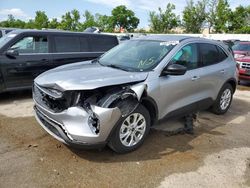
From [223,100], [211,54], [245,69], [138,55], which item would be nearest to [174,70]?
[138,55]

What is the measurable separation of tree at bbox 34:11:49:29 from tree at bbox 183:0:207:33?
27.5 meters

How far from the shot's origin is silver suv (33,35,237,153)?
3686 mm

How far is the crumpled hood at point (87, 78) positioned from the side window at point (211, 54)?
69.0 inches

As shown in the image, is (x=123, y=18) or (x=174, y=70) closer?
(x=174, y=70)

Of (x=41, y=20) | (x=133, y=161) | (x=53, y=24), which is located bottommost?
(x=133, y=161)

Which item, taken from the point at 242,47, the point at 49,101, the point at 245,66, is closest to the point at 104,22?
the point at 242,47

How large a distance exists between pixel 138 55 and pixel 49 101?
172 centimetres

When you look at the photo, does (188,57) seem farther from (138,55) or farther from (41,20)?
(41,20)

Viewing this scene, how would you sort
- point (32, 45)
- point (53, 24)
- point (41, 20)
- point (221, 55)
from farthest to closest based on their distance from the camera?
point (53, 24)
point (41, 20)
point (32, 45)
point (221, 55)

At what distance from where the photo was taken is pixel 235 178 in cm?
377

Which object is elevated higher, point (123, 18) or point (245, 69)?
point (123, 18)

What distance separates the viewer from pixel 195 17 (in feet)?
170

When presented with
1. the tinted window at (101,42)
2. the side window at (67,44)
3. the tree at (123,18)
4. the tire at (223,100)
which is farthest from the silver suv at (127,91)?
the tree at (123,18)

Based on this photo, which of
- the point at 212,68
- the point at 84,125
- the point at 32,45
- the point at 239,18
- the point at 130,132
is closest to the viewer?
the point at 84,125
